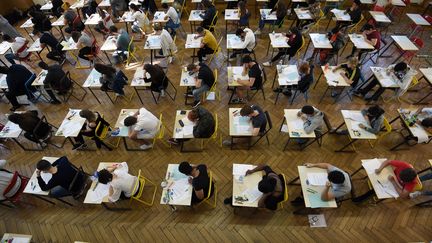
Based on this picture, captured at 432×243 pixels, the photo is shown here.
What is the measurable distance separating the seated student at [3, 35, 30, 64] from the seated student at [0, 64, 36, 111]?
1.72m

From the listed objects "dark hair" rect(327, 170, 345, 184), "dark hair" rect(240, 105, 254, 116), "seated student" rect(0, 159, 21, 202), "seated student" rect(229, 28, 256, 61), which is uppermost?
"seated student" rect(229, 28, 256, 61)

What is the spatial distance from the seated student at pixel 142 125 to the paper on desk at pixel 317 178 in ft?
10.4

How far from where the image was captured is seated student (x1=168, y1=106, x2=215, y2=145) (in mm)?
4965

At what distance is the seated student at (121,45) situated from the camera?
287 inches

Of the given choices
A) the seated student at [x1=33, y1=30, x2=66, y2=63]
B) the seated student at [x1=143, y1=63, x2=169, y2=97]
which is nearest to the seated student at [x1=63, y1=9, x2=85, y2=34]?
the seated student at [x1=33, y1=30, x2=66, y2=63]

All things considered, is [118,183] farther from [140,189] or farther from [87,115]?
[87,115]

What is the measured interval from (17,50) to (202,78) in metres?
6.33

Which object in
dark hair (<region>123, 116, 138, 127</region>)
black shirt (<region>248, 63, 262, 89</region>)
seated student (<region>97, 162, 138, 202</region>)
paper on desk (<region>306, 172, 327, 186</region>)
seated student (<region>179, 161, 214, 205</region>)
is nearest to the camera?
seated student (<region>179, 161, 214, 205</region>)

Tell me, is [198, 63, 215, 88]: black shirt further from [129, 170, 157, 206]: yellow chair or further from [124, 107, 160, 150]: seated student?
[129, 170, 157, 206]: yellow chair

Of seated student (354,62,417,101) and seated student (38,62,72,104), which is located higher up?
seated student (354,62,417,101)

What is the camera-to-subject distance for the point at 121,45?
7355mm

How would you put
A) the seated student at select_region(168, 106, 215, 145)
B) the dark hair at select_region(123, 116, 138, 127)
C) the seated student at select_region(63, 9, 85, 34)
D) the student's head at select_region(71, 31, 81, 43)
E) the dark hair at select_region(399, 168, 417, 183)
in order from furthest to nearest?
the seated student at select_region(63, 9, 85, 34) < the student's head at select_region(71, 31, 81, 43) < the seated student at select_region(168, 106, 215, 145) < the dark hair at select_region(123, 116, 138, 127) < the dark hair at select_region(399, 168, 417, 183)

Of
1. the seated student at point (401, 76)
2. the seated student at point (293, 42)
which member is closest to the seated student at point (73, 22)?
the seated student at point (293, 42)

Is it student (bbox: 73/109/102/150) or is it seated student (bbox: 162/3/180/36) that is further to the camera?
seated student (bbox: 162/3/180/36)
